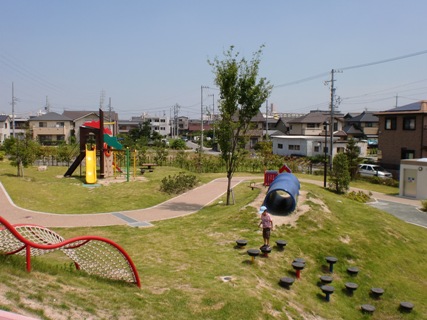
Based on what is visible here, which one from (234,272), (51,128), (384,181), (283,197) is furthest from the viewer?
(51,128)

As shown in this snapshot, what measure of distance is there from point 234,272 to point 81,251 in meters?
4.05

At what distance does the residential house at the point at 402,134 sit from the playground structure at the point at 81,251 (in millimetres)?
32724

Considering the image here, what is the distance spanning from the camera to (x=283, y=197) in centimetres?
1900

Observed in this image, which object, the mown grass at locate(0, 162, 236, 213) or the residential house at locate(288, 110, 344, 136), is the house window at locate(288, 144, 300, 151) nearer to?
the residential house at locate(288, 110, 344, 136)

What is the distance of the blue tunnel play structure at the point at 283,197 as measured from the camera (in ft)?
53.1

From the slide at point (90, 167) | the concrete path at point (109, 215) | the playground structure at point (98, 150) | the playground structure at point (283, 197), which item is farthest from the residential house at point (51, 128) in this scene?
the playground structure at point (283, 197)

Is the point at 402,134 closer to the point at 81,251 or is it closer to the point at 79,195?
the point at 79,195

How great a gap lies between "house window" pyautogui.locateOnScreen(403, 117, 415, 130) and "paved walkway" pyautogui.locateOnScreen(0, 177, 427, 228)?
1290cm

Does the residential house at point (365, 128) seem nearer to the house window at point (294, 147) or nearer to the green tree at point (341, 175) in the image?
the house window at point (294, 147)

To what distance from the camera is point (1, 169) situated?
31062 mm

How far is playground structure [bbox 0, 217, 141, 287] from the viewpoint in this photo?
7930 millimetres

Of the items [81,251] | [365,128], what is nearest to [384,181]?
[81,251]

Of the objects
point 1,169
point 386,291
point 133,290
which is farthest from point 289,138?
point 133,290

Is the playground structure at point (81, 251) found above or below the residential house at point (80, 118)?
below
